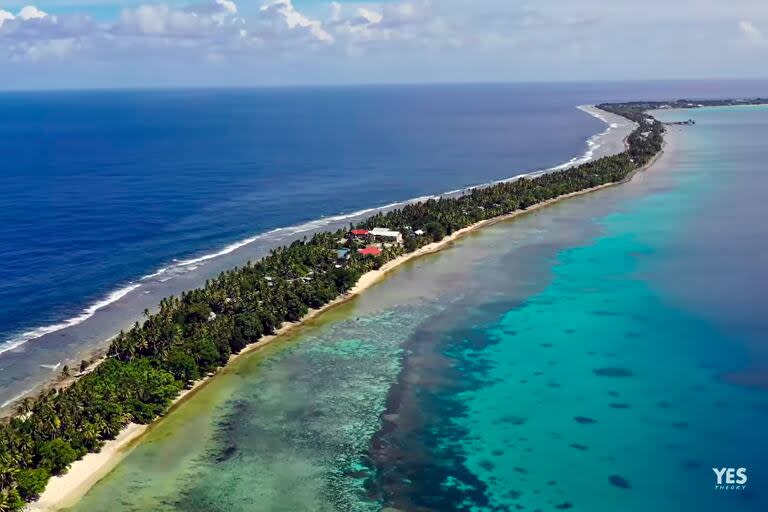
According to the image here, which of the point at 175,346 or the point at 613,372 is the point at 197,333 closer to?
the point at 175,346

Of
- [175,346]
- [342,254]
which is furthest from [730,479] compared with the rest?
[342,254]

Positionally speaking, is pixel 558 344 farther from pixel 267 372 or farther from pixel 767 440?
pixel 267 372

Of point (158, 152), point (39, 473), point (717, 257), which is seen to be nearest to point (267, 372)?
point (39, 473)

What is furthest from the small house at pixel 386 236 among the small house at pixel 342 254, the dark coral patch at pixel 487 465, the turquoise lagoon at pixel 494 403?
the dark coral patch at pixel 487 465

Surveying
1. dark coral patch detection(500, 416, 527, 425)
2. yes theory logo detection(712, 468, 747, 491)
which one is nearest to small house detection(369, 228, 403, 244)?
dark coral patch detection(500, 416, 527, 425)

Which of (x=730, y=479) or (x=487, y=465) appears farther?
(x=487, y=465)

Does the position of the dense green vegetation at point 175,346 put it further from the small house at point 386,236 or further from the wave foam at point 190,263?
the wave foam at point 190,263

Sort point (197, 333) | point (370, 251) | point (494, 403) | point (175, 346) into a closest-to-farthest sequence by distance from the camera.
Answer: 1. point (494, 403)
2. point (175, 346)
3. point (197, 333)
4. point (370, 251)
